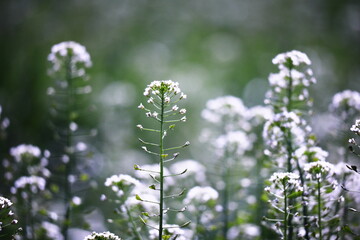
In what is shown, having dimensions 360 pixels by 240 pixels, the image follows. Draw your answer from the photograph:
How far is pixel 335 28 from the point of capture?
14891 millimetres

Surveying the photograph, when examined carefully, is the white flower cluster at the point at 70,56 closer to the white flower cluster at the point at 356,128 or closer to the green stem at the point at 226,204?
→ the green stem at the point at 226,204

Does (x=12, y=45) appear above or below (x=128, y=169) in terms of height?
above

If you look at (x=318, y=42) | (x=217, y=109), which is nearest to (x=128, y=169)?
(x=217, y=109)

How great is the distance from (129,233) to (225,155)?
191 centimetres

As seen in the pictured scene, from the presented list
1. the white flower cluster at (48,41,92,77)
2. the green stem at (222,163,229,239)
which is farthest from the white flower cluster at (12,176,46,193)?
the green stem at (222,163,229,239)

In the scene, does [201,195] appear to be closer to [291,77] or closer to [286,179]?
[286,179]

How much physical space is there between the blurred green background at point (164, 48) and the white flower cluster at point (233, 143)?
3886 mm

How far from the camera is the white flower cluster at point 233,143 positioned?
17.9ft

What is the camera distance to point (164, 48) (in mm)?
16953

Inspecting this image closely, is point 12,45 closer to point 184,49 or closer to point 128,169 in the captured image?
point 128,169

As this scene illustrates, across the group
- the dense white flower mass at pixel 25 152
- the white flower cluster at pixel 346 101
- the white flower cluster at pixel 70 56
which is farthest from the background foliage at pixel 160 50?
the white flower cluster at pixel 346 101

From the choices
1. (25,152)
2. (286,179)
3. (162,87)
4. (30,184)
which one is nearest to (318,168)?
(286,179)

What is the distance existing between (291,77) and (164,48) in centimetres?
1304

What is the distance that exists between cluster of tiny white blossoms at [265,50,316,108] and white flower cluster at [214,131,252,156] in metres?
1.01
